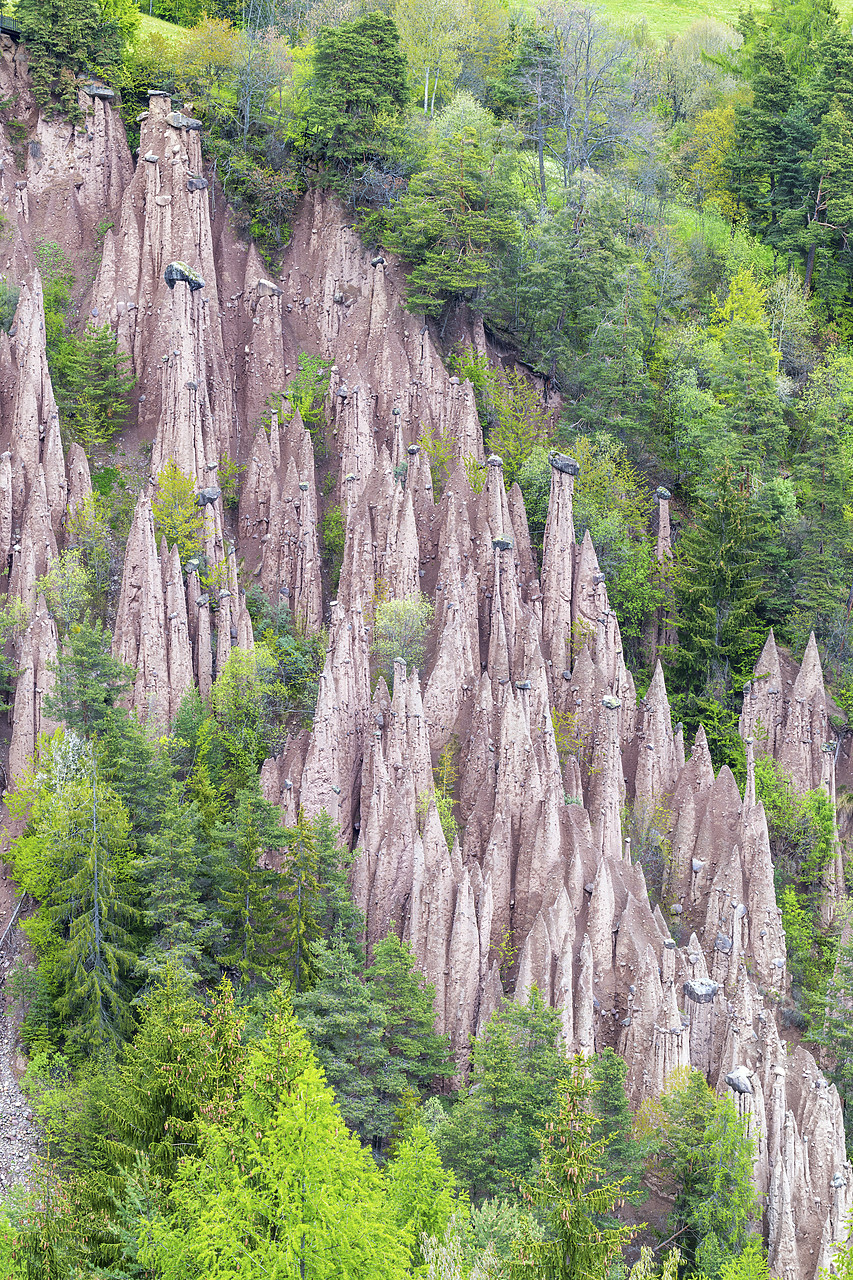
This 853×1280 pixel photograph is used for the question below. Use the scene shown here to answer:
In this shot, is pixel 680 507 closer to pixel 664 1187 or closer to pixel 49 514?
pixel 49 514

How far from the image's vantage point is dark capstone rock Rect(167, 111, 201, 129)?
5497cm

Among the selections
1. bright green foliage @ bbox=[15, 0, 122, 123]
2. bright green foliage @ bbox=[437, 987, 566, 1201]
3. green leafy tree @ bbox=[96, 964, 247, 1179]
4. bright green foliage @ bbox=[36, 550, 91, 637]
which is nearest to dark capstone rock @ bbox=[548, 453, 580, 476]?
bright green foliage @ bbox=[36, 550, 91, 637]

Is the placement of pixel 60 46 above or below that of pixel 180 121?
above

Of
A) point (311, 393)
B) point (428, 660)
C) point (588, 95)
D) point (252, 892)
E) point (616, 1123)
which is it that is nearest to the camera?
point (616, 1123)

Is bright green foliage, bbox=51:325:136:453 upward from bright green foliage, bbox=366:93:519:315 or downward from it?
downward

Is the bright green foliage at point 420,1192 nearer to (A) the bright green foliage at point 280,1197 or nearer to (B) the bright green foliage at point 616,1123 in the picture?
(A) the bright green foliage at point 280,1197

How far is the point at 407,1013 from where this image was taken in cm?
3681

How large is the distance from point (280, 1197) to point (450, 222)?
3976cm

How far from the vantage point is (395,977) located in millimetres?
37469

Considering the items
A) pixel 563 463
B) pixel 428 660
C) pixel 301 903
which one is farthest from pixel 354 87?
pixel 301 903

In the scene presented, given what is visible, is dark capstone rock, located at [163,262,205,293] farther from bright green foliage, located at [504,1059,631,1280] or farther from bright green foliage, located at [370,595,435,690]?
bright green foliage, located at [504,1059,631,1280]

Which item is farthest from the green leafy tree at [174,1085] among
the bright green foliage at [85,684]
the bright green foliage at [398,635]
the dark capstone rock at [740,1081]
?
the bright green foliage at [398,635]

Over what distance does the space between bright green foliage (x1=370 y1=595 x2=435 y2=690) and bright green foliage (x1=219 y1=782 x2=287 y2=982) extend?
23.7ft

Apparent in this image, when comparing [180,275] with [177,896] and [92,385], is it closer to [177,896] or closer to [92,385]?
[92,385]
